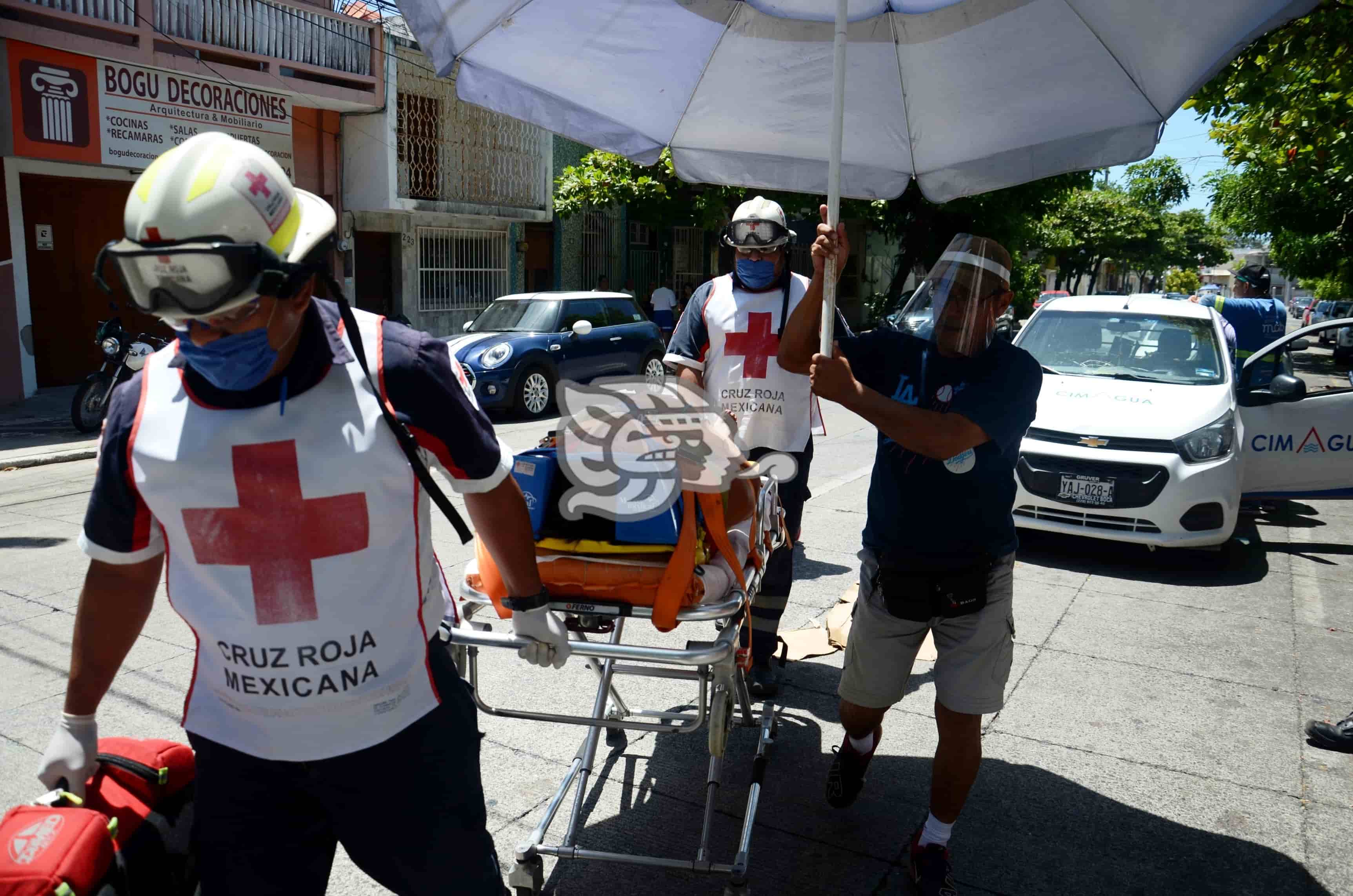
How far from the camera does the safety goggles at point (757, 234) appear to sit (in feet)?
13.2

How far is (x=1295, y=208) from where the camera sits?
24.1 m

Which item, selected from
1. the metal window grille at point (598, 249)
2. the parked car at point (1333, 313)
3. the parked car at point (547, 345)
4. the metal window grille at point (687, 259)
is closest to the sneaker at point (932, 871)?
the parked car at point (547, 345)

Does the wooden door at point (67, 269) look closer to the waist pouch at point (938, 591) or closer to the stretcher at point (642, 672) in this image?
the stretcher at point (642, 672)

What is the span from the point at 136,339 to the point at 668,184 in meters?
11.1

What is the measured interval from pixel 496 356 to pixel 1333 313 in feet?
105

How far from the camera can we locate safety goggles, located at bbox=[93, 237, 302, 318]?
157cm

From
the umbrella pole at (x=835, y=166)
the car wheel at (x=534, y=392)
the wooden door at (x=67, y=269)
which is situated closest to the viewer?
the umbrella pole at (x=835, y=166)

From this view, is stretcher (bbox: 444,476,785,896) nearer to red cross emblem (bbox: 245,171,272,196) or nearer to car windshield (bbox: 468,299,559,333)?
red cross emblem (bbox: 245,171,272,196)

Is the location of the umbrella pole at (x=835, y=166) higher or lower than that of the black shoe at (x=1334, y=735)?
higher

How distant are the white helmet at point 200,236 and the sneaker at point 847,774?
8.16 feet

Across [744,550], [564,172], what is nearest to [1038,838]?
[744,550]

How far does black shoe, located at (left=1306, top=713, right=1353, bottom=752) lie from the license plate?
261 cm

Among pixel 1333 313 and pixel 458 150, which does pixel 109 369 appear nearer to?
pixel 458 150

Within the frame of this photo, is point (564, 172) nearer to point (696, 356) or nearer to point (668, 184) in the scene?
point (668, 184)
